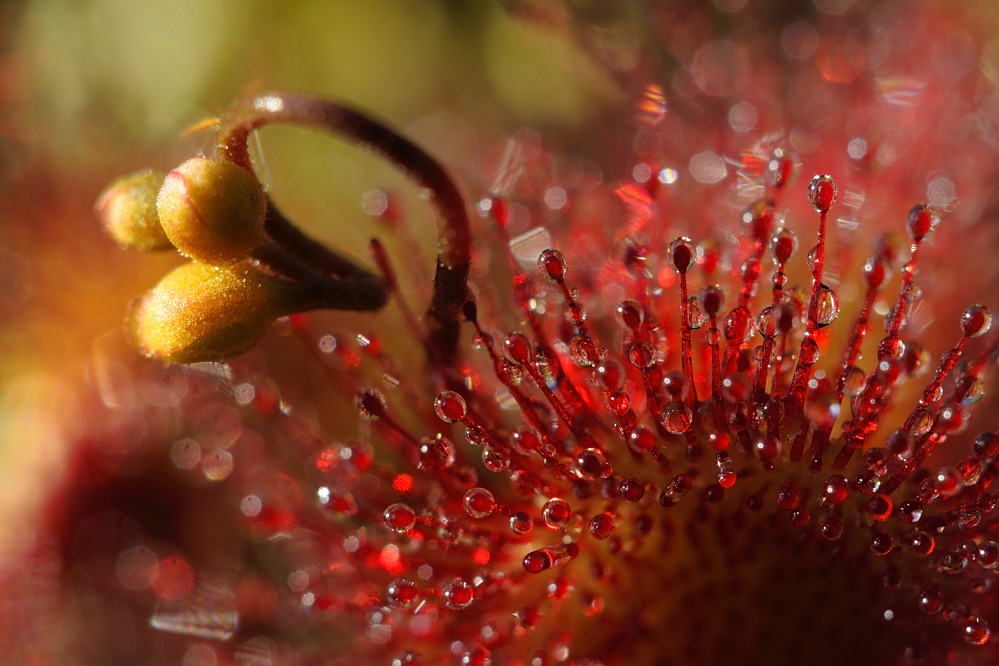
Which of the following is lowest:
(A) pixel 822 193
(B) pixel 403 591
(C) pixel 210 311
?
(B) pixel 403 591

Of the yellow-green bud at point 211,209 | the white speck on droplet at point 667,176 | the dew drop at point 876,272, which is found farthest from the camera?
the white speck on droplet at point 667,176

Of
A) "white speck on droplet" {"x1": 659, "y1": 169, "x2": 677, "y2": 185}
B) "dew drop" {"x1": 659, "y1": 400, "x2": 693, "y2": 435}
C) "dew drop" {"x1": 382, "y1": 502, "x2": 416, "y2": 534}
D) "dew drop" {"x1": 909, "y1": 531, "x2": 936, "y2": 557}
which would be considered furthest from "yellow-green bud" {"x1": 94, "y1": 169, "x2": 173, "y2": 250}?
"dew drop" {"x1": 909, "y1": 531, "x2": 936, "y2": 557}

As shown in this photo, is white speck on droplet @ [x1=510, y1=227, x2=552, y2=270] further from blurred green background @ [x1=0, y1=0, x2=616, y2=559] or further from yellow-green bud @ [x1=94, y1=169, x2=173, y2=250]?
yellow-green bud @ [x1=94, y1=169, x2=173, y2=250]

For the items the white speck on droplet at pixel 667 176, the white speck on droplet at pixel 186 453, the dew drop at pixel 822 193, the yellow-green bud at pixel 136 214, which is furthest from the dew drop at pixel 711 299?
the white speck on droplet at pixel 186 453

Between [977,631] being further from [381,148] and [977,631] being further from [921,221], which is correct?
[381,148]

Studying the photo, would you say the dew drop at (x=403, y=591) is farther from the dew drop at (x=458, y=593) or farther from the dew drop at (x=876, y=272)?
the dew drop at (x=876, y=272)

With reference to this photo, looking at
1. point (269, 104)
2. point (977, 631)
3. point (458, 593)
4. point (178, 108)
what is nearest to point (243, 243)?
point (269, 104)

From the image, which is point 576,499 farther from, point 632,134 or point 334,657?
point 632,134
